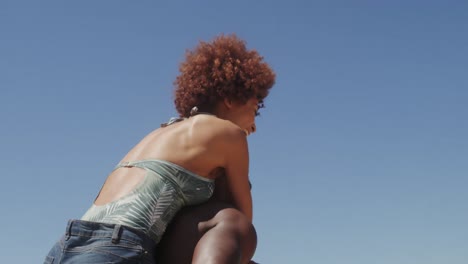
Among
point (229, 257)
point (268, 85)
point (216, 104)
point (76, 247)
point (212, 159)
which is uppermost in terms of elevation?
point (268, 85)

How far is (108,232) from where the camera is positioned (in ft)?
11.2

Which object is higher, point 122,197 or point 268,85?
point 268,85

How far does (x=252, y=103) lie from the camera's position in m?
4.56

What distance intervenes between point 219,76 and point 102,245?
1546 mm

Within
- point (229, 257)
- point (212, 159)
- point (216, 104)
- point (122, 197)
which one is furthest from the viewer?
point (216, 104)

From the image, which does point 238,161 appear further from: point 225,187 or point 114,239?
point 114,239

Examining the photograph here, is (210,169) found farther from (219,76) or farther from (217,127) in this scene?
(219,76)

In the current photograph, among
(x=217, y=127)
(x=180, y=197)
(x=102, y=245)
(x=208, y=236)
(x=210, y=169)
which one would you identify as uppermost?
(x=217, y=127)

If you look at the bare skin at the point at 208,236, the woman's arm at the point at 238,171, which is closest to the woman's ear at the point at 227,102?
the woman's arm at the point at 238,171

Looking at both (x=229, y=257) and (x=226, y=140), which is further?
(x=226, y=140)

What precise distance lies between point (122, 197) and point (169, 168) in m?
0.31

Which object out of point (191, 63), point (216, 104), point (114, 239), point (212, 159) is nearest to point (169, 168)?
point (212, 159)

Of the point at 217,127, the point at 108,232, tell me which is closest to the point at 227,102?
the point at 217,127

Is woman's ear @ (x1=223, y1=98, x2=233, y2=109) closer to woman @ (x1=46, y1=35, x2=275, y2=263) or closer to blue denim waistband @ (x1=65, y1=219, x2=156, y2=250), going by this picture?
woman @ (x1=46, y1=35, x2=275, y2=263)
